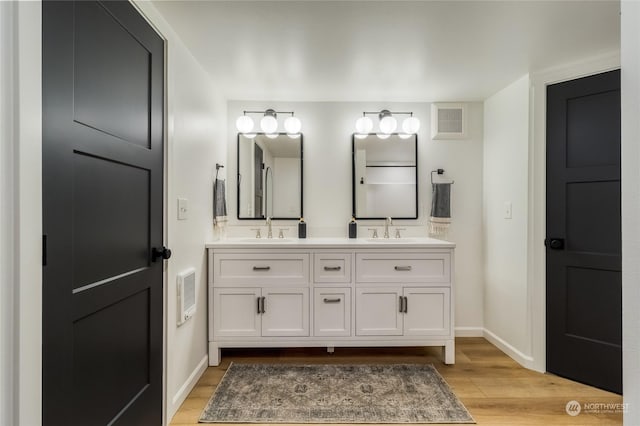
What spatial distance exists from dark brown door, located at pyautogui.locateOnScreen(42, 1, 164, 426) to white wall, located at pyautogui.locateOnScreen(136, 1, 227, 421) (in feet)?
0.35

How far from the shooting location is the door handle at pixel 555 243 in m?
2.23

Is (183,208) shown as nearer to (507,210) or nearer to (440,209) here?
A: (440,209)

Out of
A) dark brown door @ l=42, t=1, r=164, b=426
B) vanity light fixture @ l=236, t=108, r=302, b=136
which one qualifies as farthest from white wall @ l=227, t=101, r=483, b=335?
dark brown door @ l=42, t=1, r=164, b=426

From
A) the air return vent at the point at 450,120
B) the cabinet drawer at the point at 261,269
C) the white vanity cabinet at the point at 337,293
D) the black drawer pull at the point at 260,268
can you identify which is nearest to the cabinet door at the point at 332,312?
the white vanity cabinet at the point at 337,293

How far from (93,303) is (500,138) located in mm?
2973

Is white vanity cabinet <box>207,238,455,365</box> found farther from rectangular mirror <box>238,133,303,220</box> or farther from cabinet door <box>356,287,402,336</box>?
rectangular mirror <box>238,133,303,220</box>

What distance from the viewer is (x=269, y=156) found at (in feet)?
9.66

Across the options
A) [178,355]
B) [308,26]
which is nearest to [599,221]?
[308,26]

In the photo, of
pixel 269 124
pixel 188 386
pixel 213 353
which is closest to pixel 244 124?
pixel 269 124

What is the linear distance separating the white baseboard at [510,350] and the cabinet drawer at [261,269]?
1714 mm

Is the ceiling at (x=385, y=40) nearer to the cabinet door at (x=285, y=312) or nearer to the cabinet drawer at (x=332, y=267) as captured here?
the cabinet drawer at (x=332, y=267)

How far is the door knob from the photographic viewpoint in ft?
5.11

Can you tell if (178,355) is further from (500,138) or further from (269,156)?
(500,138)

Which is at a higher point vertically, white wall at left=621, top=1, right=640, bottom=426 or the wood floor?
white wall at left=621, top=1, right=640, bottom=426
